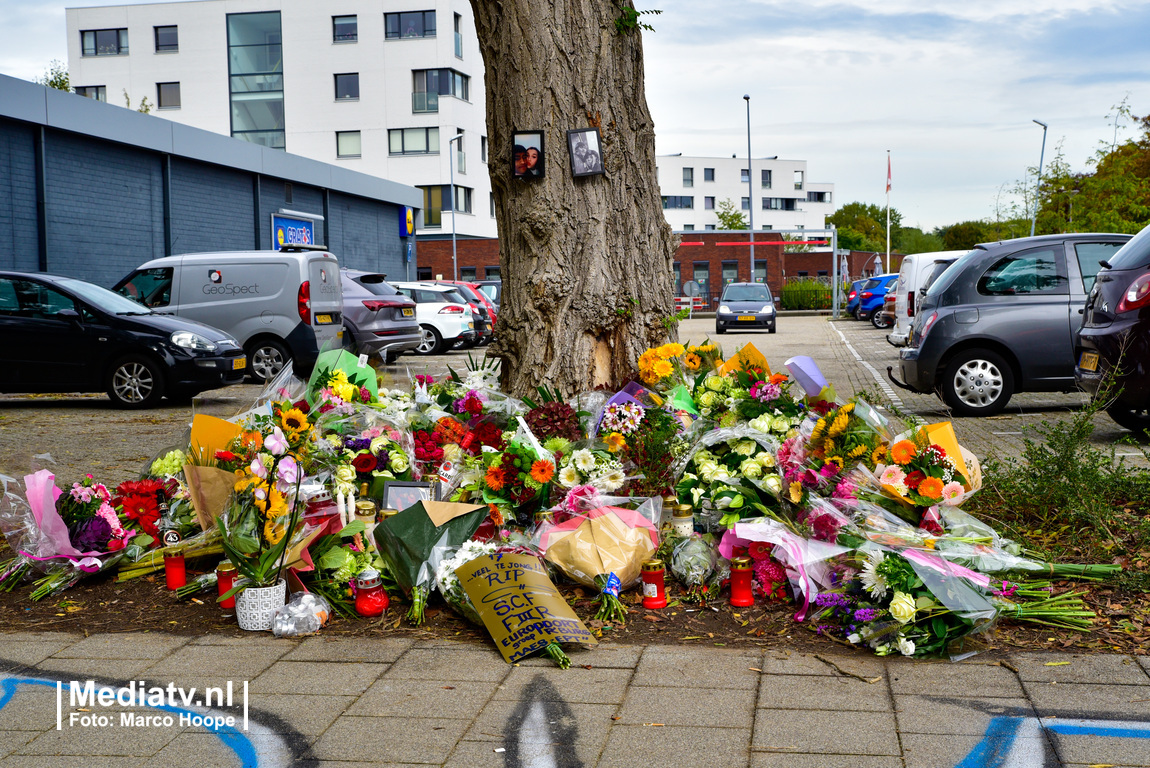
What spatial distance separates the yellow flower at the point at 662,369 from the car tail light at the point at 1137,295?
365 centimetres

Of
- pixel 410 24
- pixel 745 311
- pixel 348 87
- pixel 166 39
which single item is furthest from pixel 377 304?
pixel 166 39

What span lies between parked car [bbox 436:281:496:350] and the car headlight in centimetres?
1023

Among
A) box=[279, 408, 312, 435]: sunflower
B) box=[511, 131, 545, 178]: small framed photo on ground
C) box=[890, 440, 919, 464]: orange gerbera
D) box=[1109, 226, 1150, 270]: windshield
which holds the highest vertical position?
box=[511, 131, 545, 178]: small framed photo on ground

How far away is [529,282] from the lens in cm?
607

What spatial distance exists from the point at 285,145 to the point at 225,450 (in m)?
52.8

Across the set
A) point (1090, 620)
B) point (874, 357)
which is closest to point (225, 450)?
point (1090, 620)

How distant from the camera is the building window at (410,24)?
50562 mm

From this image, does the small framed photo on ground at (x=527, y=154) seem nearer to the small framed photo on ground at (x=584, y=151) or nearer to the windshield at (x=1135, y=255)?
the small framed photo on ground at (x=584, y=151)

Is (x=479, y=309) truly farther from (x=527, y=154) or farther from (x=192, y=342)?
(x=527, y=154)

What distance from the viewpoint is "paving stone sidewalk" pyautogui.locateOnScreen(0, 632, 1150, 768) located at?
9.76 feet

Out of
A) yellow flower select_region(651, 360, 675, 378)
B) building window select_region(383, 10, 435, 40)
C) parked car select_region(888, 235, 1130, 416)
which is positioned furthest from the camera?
building window select_region(383, 10, 435, 40)

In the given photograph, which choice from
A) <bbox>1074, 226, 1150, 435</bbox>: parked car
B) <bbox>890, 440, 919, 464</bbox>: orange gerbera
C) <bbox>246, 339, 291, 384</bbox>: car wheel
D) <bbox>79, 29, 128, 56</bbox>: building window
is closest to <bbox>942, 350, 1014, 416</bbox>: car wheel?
<bbox>1074, 226, 1150, 435</bbox>: parked car

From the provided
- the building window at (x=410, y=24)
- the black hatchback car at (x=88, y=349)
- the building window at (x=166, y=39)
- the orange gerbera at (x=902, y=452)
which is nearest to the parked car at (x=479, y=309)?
the black hatchback car at (x=88, y=349)

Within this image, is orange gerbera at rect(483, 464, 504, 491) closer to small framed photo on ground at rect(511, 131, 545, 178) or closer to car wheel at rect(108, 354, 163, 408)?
small framed photo on ground at rect(511, 131, 545, 178)
